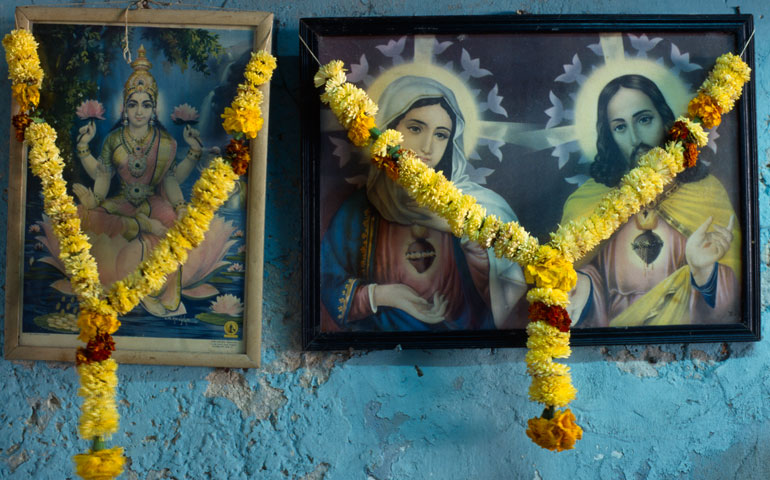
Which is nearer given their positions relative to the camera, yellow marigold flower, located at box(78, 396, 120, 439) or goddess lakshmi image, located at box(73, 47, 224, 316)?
yellow marigold flower, located at box(78, 396, 120, 439)

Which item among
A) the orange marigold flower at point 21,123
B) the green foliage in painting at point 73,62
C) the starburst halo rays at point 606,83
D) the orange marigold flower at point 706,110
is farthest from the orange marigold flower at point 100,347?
the orange marigold flower at point 706,110

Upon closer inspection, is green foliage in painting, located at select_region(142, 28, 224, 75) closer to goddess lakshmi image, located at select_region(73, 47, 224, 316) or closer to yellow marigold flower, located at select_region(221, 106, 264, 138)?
goddess lakshmi image, located at select_region(73, 47, 224, 316)

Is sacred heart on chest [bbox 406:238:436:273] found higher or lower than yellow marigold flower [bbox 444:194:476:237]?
lower

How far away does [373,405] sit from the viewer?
2.14m

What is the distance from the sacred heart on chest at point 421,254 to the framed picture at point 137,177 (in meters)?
0.53

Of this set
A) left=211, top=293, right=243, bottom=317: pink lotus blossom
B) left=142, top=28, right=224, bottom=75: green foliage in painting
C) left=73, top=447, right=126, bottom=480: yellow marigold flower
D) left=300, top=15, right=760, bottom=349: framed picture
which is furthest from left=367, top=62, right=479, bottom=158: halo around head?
left=73, top=447, right=126, bottom=480: yellow marigold flower

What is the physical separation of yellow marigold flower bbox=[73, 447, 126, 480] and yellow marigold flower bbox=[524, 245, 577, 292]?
1380 mm

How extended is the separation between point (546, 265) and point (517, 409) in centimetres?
55

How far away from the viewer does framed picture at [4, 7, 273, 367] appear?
209 centimetres

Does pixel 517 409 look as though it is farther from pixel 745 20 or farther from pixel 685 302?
pixel 745 20

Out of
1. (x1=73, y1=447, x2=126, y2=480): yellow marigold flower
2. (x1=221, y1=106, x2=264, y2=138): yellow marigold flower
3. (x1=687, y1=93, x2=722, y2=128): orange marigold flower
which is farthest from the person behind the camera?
(x1=687, y1=93, x2=722, y2=128): orange marigold flower

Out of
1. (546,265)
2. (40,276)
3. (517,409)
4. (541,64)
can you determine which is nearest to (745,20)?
(541,64)

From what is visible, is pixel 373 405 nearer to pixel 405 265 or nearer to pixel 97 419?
pixel 405 265

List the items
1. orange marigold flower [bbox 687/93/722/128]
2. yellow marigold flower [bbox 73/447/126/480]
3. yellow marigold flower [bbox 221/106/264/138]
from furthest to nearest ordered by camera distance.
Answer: orange marigold flower [bbox 687/93/722/128] → yellow marigold flower [bbox 221/106/264/138] → yellow marigold flower [bbox 73/447/126/480]
